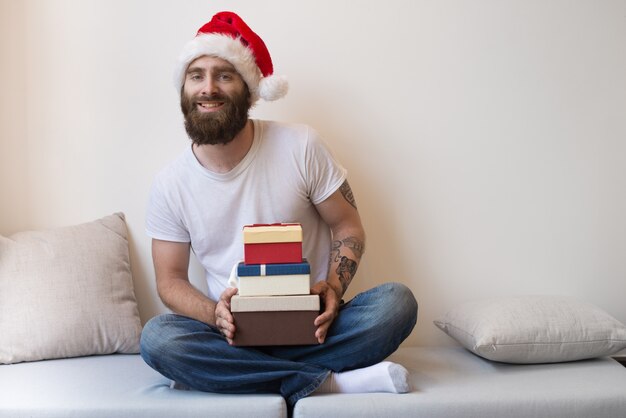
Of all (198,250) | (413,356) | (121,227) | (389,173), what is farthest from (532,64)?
(121,227)

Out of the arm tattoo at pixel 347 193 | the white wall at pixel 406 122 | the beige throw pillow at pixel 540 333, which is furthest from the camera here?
the white wall at pixel 406 122

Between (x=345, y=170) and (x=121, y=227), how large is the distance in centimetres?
83

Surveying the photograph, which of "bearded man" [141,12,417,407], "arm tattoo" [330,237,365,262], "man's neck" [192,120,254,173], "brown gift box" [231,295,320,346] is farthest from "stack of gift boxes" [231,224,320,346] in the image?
"man's neck" [192,120,254,173]

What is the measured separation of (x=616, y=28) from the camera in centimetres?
295

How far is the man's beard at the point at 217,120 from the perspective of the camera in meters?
2.55

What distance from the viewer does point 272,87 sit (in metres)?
2.63

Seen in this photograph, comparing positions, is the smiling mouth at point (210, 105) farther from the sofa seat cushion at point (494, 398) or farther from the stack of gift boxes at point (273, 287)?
the sofa seat cushion at point (494, 398)

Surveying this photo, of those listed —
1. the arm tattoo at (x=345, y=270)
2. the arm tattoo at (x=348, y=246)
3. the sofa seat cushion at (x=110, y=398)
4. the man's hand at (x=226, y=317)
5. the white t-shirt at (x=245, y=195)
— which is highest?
the white t-shirt at (x=245, y=195)

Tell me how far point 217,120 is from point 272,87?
0.22 m

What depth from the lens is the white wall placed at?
2.90 metres


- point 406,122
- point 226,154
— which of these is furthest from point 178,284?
point 406,122

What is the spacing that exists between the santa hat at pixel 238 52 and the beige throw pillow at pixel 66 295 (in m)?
0.65

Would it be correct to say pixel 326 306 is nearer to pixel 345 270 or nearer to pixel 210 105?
pixel 345 270

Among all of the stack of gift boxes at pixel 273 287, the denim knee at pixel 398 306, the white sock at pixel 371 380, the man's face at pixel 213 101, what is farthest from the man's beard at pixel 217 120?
the white sock at pixel 371 380
